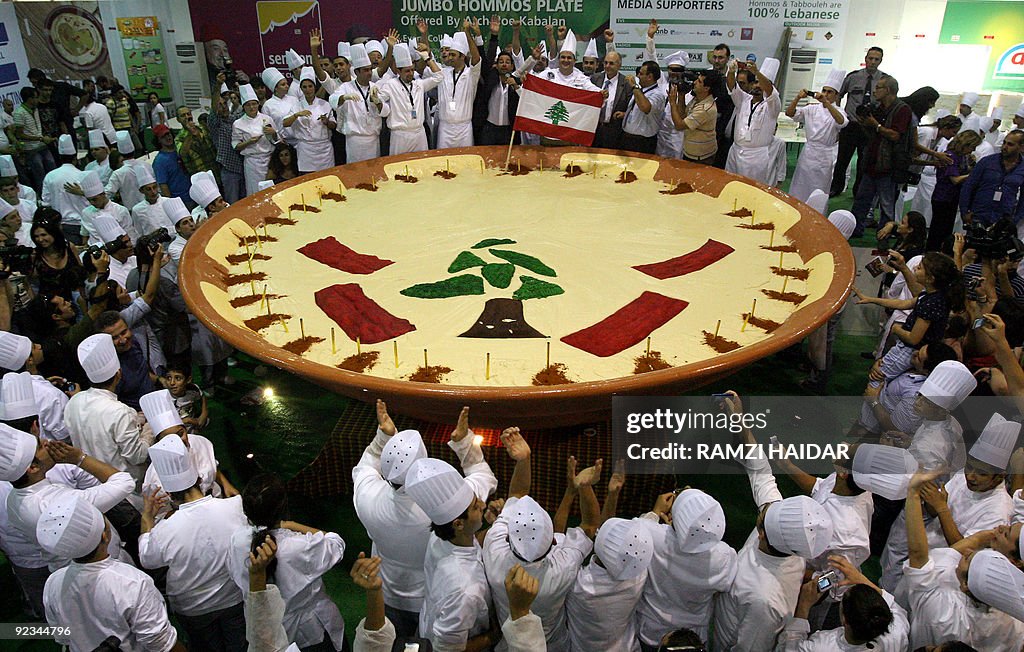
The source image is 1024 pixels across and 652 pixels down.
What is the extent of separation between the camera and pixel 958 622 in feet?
8.57

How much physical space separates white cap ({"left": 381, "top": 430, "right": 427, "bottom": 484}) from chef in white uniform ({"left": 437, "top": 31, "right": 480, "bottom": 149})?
6.34 meters

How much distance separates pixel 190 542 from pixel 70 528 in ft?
1.52

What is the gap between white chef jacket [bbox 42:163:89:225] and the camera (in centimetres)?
697

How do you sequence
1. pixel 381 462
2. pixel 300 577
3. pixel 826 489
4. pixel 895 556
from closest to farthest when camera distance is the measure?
1. pixel 300 577
2. pixel 381 462
3. pixel 826 489
4. pixel 895 556

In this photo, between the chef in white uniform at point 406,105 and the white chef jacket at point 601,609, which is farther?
the chef in white uniform at point 406,105

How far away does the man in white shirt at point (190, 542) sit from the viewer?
2871 millimetres

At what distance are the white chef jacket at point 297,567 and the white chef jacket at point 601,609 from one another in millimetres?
935

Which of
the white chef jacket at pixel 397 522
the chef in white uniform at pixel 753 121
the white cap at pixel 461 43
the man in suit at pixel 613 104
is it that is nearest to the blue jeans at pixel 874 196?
the chef in white uniform at pixel 753 121

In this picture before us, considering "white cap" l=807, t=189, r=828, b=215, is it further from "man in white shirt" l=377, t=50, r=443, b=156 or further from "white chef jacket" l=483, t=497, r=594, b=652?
"white chef jacket" l=483, t=497, r=594, b=652

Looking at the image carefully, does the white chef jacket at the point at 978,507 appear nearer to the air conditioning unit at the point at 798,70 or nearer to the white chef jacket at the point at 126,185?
the white chef jacket at the point at 126,185

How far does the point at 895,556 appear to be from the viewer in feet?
11.5

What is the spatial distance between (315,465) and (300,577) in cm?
180

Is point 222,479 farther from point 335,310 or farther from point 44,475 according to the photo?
point 335,310

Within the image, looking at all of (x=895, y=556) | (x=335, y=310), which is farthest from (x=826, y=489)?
(x=335, y=310)
